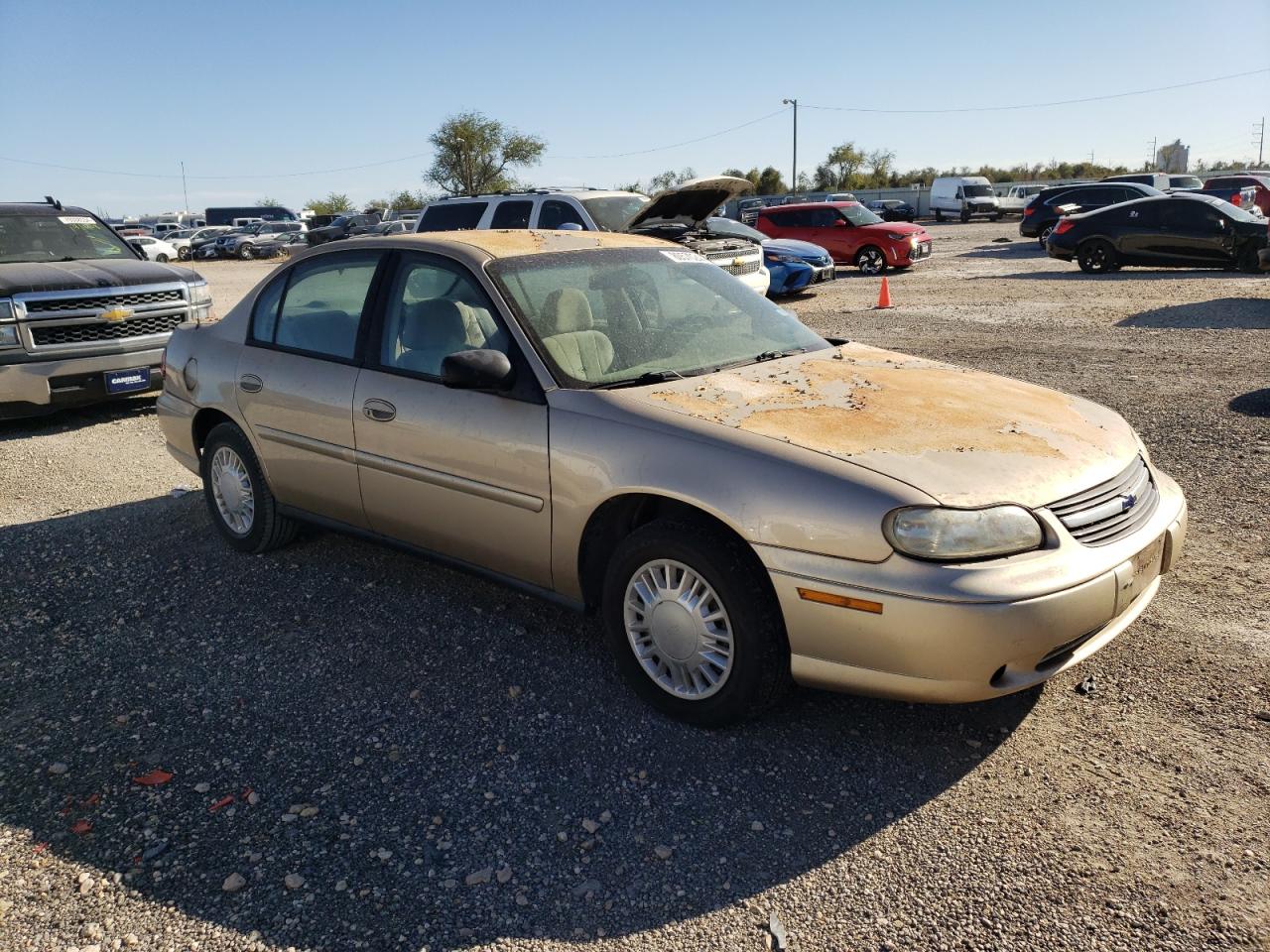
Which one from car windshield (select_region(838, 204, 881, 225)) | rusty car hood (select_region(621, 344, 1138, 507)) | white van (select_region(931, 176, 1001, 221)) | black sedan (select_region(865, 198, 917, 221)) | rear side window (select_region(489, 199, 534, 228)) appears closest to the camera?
rusty car hood (select_region(621, 344, 1138, 507))

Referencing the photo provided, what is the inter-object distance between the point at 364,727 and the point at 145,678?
1.08 m

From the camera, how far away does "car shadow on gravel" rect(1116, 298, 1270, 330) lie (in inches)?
467

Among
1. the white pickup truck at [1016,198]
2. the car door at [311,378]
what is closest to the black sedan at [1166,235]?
the car door at [311,378]

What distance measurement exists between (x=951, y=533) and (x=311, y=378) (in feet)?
10.00

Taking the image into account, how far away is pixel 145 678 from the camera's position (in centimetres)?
397

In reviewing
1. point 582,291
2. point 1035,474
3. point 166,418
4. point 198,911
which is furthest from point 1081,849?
point 166,418

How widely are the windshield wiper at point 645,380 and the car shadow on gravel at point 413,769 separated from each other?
1.13 metres

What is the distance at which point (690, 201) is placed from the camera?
970cm

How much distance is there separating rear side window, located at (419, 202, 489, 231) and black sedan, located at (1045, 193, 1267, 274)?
12.4 meters

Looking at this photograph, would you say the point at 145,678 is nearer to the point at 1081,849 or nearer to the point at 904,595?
the point at 904,595

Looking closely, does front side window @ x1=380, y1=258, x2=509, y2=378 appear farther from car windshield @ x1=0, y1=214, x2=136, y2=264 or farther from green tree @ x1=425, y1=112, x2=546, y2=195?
green tree @ x1=425, y1=112, x2=546, y2=195

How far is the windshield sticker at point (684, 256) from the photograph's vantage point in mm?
4751

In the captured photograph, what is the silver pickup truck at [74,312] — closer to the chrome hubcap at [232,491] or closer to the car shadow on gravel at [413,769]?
the chrome hubcap at [232,491]

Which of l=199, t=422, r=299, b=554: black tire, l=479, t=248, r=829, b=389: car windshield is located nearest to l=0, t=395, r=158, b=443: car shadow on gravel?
l=199, t=422, r=299, b=554: black tire
